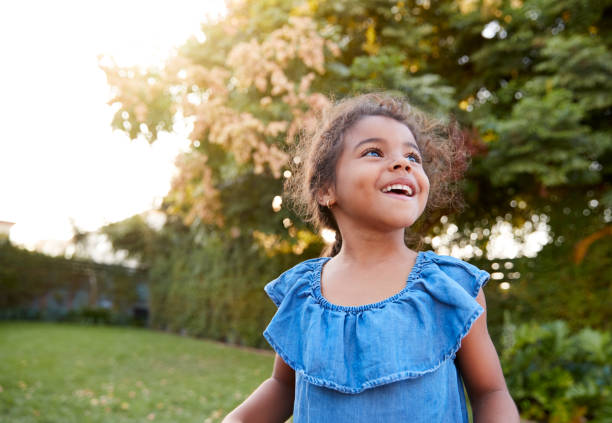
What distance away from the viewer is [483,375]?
1.06 meters

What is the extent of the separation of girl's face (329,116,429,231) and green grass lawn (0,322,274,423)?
14.4 ft

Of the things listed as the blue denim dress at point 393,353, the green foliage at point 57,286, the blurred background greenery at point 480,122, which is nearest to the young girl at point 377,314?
the blue denim dress at point 393,353

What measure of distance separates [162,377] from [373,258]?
705cm

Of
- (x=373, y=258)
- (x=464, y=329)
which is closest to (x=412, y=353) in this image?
(x=464, y=329)

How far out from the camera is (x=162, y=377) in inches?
292

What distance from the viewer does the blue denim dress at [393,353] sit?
988mm

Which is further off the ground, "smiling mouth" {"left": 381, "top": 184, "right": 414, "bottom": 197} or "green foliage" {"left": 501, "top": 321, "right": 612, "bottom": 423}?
"smiling mouth" {"left": 381, "top": 184, "right": 414, "bottom": 197}

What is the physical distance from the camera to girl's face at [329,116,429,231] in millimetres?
1137

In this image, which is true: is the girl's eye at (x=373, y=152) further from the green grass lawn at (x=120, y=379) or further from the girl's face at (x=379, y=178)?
the green grass lawn at (x=120, y=379)

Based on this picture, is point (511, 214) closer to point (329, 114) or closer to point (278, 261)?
point (278, 261)

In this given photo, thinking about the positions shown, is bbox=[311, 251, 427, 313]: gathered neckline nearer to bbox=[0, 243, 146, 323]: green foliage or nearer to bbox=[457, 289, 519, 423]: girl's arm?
bbox=[457, 289, 519, 423]: girl's arm

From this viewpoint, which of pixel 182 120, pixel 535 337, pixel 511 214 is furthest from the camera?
pixel 511 214

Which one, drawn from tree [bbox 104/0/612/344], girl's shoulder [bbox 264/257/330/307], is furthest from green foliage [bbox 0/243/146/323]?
girl's shoulder [bbox 264/257/330/307]

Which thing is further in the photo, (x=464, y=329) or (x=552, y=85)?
(x=552, y=85)
